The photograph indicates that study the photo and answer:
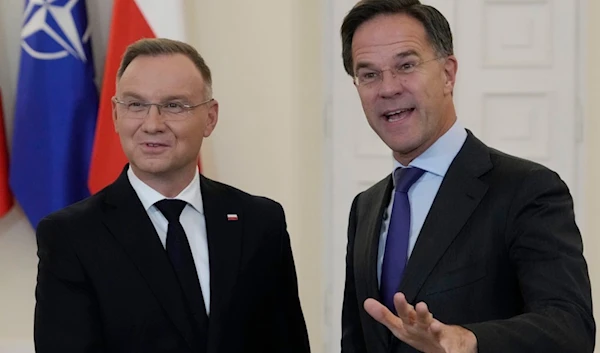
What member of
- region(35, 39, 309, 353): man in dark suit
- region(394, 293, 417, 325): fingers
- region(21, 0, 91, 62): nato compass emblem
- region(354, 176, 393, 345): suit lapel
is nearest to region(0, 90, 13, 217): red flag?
region(21, 0, 91, 62): nato compass emblem

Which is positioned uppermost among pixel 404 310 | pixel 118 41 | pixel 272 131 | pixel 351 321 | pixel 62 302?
pixel 118 41

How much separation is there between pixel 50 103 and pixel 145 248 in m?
1.48

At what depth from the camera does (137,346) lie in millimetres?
1753

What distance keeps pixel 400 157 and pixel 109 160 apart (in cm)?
157

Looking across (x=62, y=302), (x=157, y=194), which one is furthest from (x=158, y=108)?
(x=62, y=302)

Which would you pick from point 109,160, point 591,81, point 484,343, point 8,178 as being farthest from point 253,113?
point 484,343

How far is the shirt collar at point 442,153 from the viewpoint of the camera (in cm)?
173

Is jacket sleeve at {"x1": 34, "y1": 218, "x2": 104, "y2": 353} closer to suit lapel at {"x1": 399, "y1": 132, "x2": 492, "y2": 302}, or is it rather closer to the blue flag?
suit lapel at {"x1": 399, "y1": 132, "x2": 492, "y2": 302}

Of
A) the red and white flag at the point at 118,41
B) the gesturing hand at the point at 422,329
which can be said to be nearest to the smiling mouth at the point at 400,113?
the gesturing hand at the point at 422,329

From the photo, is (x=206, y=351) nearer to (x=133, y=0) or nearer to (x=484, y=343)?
(x=484, y=343)

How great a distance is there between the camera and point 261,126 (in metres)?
3.41

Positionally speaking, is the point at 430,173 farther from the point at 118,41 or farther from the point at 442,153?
the point at 118,41

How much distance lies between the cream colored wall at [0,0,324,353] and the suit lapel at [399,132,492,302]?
1774 mm

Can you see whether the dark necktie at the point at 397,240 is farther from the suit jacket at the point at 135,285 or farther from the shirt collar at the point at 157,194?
the shirt collar at the point at 157,194
